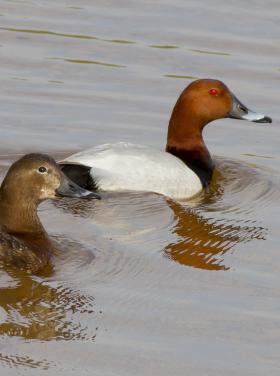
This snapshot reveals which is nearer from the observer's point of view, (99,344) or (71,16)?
(99,344)

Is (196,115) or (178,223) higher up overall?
(196,115)

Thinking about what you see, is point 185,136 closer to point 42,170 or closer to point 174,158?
point 174,158

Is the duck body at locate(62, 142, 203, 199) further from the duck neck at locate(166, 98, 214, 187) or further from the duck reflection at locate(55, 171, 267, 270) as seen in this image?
the duck neck at locate(166, 98, 214, 187)

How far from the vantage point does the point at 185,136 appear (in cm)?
1011

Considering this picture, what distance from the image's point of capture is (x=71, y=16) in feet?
44.2

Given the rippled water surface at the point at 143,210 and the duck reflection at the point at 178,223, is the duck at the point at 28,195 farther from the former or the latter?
the duck reflection at the point at 178,223

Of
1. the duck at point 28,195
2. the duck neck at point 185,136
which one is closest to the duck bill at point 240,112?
the duck neck at point 185,136

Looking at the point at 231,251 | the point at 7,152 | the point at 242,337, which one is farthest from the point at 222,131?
the point at 242,337

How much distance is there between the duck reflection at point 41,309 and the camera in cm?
625

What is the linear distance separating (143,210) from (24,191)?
1287mm

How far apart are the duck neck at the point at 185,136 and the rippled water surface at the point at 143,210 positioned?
0.74 ft

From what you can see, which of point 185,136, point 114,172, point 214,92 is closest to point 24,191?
point 114,172

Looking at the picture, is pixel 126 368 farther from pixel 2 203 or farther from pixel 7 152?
pixel 7 152

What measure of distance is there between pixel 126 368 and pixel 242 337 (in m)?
0.79
